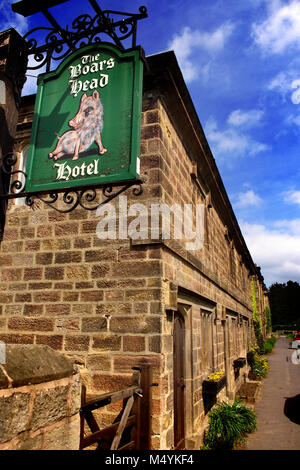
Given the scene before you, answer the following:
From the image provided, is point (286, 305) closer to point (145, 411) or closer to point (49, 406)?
point (145, 411)

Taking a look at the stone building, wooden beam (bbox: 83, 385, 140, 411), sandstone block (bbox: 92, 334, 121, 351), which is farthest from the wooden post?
sandstone block (bbox: 92, 334, 121, 351)

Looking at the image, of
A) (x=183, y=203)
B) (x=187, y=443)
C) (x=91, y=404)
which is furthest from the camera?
(x=183, y=203)

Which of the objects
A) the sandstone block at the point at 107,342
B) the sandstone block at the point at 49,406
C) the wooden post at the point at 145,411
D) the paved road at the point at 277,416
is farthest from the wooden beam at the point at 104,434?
the paved road at the point at 277,416

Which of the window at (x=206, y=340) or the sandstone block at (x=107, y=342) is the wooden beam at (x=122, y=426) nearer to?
the sandstone block at (x=107, y=342)

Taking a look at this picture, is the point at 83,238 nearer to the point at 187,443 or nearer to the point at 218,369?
the point at 187,443

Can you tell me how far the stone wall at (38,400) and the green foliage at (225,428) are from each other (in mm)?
5161

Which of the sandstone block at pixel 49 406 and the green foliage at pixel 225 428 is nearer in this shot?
the sandstone block at pixel 49 406

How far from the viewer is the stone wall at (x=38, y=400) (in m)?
1.70

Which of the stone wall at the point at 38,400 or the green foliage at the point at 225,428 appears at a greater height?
the stone wall at the point at 38,400

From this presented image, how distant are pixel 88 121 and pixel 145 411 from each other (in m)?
3.37

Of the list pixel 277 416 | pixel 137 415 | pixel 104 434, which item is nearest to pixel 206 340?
pixel 277 416

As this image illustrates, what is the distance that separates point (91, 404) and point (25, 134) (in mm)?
4863
